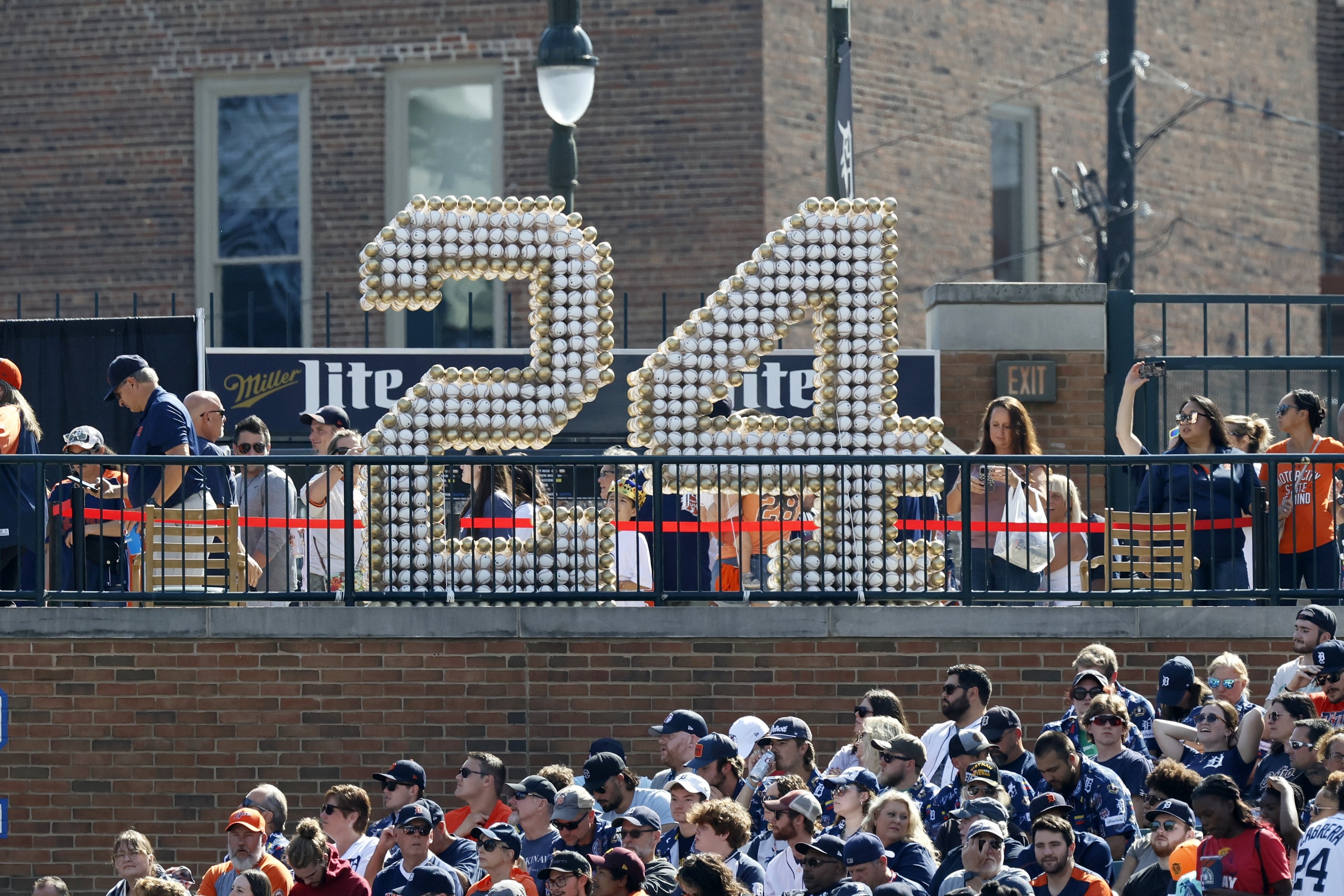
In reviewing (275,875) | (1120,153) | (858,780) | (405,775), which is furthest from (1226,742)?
(1120,153)

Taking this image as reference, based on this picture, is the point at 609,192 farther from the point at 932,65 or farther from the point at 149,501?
the point at 149,501

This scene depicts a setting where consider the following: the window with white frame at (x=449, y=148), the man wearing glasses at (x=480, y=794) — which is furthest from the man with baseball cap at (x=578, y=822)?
the window with white frame at (x=449, y=148)

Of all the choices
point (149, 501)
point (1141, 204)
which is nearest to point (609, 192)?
point (1141, 204)

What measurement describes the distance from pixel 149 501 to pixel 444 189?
743 cm

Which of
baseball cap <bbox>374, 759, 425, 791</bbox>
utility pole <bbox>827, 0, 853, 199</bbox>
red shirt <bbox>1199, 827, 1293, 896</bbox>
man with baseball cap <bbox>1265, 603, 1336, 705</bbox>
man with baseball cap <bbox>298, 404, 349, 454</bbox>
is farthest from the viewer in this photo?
utility pole <bbox>827, 0, 853, 199</bbox>

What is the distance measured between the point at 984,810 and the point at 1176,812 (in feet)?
2.72

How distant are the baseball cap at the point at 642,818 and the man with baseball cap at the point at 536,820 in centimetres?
80

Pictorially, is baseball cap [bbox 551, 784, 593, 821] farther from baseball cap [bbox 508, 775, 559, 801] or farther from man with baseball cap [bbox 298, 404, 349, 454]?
man with baseball cap [bbox 298, 404, 349, 454]

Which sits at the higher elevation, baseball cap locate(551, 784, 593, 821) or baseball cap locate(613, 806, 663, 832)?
baseball cap locate(613, 806, 663, 832)

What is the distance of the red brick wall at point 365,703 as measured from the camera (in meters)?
10.9

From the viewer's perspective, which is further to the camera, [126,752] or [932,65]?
[932,65]

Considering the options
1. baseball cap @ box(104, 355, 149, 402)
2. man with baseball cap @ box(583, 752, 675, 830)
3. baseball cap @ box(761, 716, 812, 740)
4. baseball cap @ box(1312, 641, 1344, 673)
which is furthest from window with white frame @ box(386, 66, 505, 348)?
baseball cap @ box(1312, 641, 1344, 673)

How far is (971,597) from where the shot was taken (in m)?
11.1

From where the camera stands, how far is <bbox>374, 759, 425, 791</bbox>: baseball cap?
917cm
